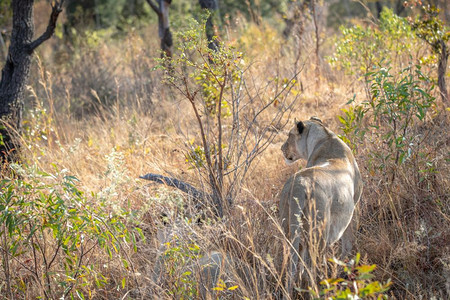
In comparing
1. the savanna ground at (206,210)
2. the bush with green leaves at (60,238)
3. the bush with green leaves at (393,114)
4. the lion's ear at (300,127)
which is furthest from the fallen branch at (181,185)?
the bush with green leaves at (393,114)

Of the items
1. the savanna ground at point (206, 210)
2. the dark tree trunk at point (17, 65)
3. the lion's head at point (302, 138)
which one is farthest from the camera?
the dark tree trunk at point (17, 65)

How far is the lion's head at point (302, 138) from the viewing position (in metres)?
4.03

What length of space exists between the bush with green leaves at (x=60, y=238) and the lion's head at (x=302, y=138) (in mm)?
1680

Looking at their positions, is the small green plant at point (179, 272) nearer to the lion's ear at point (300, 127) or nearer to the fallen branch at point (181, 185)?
the fallen branch at point (181, 185)

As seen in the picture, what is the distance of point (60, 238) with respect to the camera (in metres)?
2.86

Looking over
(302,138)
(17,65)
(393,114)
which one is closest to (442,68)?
(393,114)

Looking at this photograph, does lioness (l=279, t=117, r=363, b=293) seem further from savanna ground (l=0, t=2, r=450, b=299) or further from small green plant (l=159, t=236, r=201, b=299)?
small green plant (l=159, t=236, r=201, b=299)

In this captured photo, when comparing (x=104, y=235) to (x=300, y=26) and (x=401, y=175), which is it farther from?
(x=300, y=26)

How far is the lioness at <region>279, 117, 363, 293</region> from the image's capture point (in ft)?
9.58

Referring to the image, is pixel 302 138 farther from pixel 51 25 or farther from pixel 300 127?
pixel 51 25

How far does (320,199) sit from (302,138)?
125 centimetres

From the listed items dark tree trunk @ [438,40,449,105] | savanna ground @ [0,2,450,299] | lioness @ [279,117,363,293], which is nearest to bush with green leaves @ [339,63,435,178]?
savanna ground @ [0,2,450,299]

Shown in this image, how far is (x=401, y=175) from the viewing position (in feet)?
13.7

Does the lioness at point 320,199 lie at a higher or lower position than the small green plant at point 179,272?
higher
